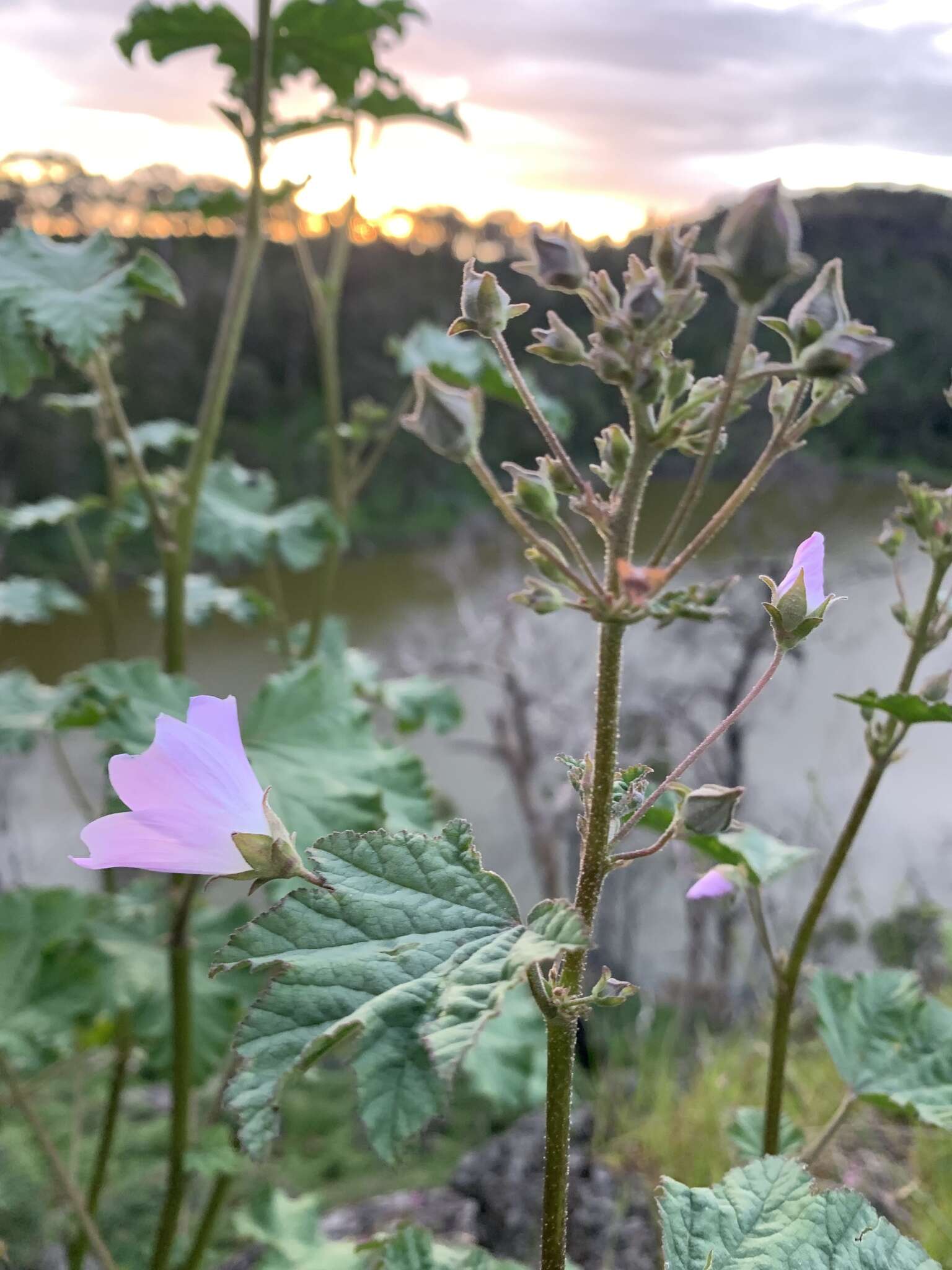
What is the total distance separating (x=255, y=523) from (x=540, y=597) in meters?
1.17

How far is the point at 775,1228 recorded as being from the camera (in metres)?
0.54

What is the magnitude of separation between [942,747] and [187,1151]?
281 cm

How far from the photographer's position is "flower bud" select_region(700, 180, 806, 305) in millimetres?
415

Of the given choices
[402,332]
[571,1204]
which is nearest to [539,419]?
[571,1204]

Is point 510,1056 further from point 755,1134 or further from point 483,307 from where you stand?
point 483,307

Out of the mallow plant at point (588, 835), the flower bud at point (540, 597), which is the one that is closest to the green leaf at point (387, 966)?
the mallow plant at point (588, 835)

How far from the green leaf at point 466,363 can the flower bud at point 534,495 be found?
1.03m

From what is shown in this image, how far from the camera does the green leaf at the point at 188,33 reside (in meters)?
1.08

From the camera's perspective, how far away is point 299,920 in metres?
0.44

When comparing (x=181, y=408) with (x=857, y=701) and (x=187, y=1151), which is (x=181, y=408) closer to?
(x=187, y=1151)

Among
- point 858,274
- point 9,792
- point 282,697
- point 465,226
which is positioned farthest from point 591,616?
point 9,792

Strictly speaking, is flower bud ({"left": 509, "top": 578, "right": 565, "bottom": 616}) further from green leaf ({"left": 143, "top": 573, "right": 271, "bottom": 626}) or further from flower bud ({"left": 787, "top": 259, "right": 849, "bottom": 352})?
green leaf ({"left": 143, "top": 573, "right": 271, "bottom": 626})

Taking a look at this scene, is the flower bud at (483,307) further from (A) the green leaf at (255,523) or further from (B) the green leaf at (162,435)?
(B) the green leaf at (162,435)

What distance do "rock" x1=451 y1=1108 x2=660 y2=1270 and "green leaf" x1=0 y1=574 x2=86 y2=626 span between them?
4.13 ft
